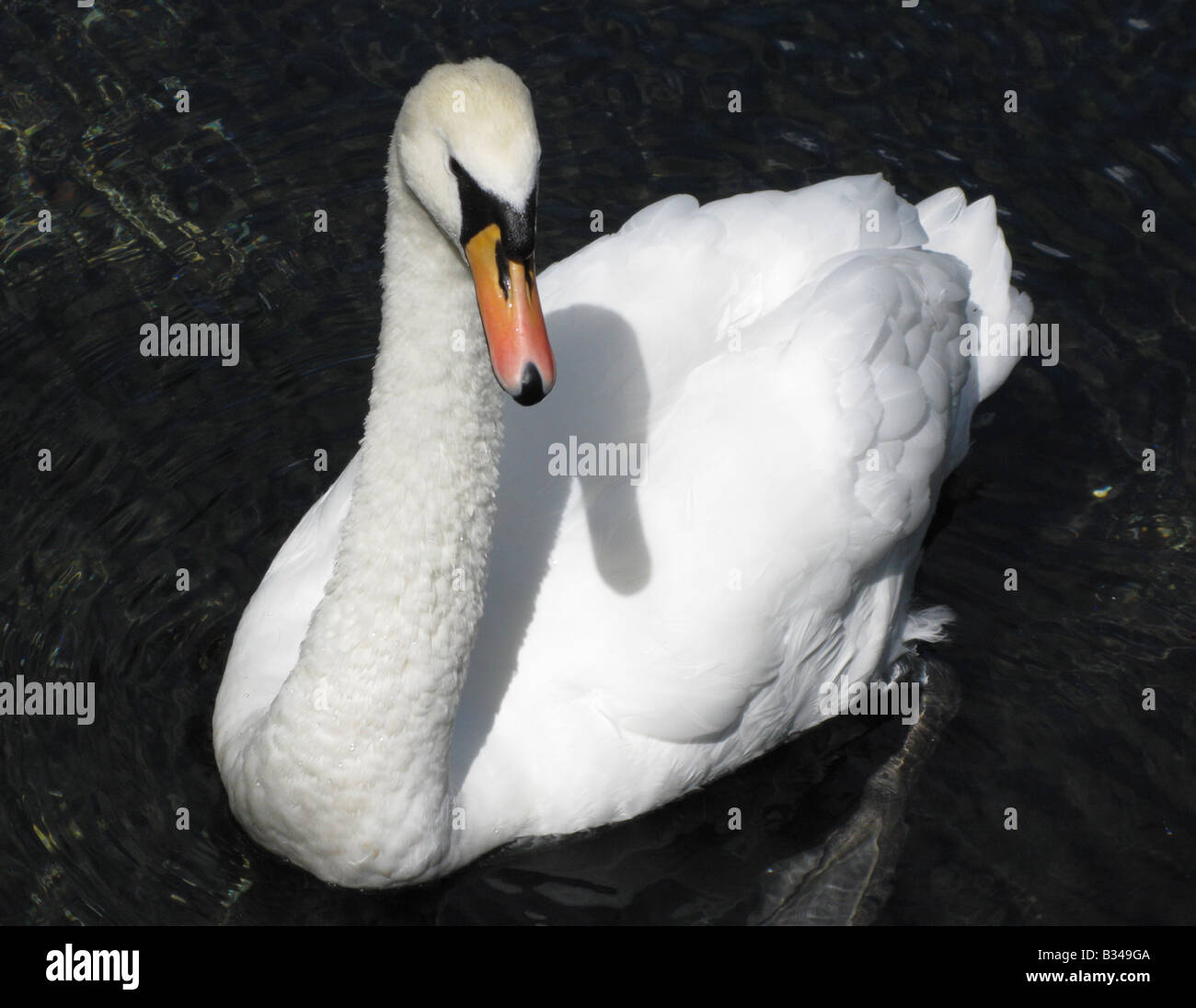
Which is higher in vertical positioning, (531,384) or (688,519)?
(531,384)

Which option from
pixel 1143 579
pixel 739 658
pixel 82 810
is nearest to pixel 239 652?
pixel 82 810

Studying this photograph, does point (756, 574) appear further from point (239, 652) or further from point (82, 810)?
point (82, 810)

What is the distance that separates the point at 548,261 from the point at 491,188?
4.61 meters

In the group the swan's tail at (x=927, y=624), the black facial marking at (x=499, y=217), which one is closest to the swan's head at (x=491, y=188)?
the black facial marking at (x=499, y=217)

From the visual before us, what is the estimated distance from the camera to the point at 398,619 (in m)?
5.76

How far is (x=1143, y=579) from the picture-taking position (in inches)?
309

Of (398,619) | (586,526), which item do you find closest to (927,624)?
(586,526)

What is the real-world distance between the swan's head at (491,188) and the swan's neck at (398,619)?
0.35 metres

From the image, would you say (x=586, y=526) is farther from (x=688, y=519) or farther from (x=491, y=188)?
(x=491, y=188)

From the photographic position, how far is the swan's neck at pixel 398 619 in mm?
5355

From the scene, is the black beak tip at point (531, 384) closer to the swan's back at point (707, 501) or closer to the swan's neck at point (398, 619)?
the swan's neck at point (398, 619)

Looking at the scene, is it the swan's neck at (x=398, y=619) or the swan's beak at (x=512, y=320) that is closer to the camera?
the swan's beak at (x=512, y=320)

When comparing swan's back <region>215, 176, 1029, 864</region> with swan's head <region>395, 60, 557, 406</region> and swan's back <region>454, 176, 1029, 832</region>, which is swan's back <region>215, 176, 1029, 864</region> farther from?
swan's head <region>395, 60, 557, 406</region>

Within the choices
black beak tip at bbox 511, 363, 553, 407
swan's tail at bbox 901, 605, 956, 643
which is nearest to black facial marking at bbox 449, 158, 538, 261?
black beak tip at bbox 511, 363, 553, 407
